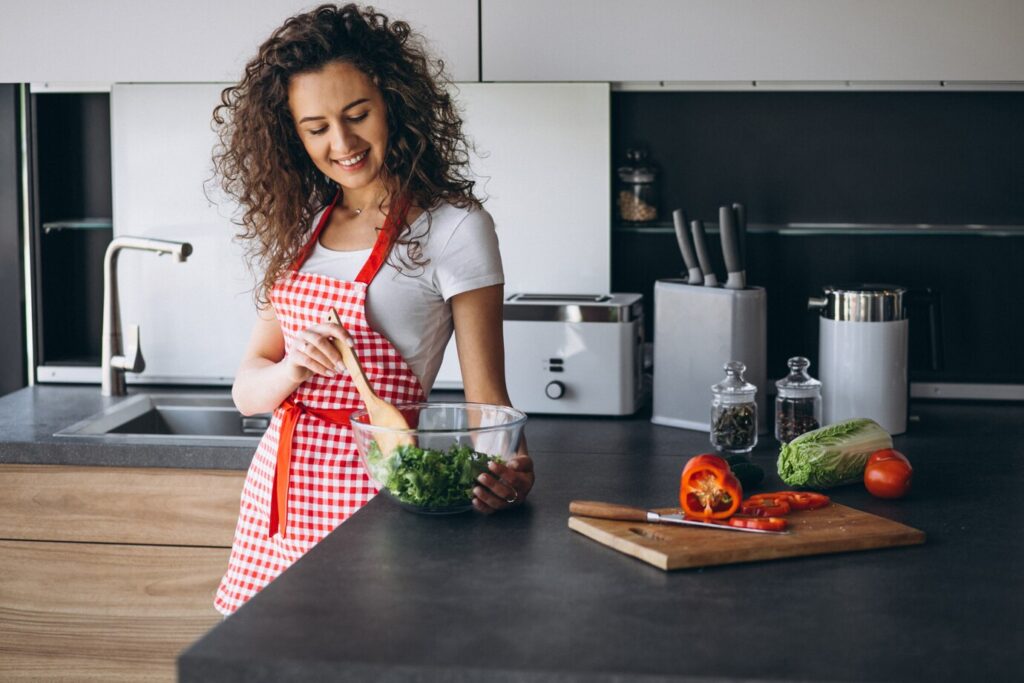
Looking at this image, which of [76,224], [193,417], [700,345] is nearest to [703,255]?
[700,345]

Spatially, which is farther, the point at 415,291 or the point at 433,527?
the point at 415,291

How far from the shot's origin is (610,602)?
3.84 feet

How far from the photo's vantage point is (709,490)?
1.46 metres

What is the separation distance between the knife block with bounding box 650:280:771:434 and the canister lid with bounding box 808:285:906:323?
143 mm

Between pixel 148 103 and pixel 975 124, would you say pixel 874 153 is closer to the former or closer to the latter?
pixel 975 124

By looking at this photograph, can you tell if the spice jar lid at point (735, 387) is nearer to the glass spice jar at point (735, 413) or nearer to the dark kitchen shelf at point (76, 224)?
the glass spice jar at point (735, 413)

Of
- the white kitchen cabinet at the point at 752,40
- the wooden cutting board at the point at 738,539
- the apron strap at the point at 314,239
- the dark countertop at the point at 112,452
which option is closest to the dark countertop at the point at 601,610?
the wooden cutting board at the point at 738,539

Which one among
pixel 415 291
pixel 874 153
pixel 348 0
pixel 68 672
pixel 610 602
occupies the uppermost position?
pixel 348 0

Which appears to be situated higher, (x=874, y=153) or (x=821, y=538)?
(x=874, y=153)

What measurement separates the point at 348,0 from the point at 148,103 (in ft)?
1.63

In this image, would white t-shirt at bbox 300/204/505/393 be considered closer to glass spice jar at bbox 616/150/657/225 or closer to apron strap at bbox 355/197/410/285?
apron strap at bbox 355/197/410/285

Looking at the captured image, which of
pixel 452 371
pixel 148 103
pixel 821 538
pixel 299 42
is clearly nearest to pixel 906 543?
pixel 821 538

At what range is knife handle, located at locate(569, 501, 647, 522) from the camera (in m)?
1.42

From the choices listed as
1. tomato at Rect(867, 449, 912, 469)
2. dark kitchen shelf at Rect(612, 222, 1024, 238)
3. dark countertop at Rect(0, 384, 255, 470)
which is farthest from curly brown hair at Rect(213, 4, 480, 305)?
dark kitchen shelf at Rect(612, 222, 1024, 238)
